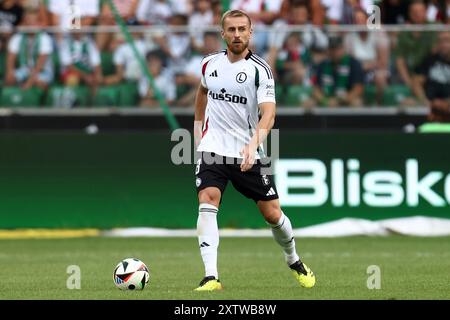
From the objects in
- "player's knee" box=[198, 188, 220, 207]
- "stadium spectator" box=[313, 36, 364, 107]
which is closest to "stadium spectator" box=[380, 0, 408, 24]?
"stadium spectator" box=[313, 36, 364, 107]

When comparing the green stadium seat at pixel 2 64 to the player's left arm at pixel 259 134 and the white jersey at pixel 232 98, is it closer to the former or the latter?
the white jersey at pixel 232 98

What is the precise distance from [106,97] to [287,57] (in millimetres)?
2765

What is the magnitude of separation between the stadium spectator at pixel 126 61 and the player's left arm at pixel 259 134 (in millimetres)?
8389

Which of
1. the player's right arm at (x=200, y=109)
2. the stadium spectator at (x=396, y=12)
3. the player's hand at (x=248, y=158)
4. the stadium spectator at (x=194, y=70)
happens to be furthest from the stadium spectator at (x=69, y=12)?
the player's hand at (x=248, y=158)

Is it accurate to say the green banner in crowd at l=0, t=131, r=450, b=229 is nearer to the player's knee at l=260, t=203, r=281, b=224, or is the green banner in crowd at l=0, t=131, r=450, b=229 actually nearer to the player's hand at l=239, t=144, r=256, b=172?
the player's knee at l=260, t=203, r=281, b=224

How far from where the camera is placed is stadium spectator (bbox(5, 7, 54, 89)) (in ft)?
65.8

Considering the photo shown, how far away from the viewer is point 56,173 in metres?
19.9

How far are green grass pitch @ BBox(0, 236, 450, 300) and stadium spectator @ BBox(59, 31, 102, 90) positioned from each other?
2.52 m

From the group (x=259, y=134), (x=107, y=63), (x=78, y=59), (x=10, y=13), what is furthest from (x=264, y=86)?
(x=10, y=13)

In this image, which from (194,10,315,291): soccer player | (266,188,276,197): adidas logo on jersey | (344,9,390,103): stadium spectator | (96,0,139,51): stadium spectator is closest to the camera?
(194,10,315,291): soccer player

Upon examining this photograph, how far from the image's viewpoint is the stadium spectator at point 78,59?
20031 mm

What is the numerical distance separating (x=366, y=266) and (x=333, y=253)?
1.99 meters
